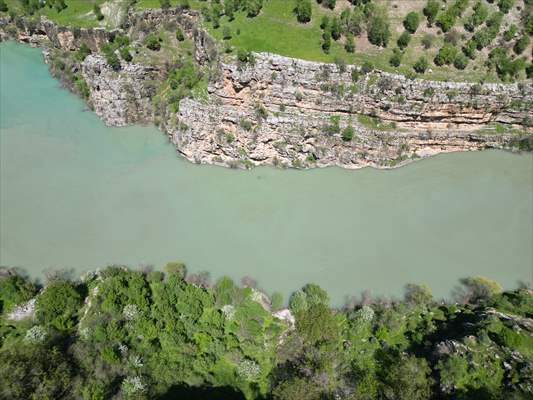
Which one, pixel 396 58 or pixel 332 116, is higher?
pixel 396 58

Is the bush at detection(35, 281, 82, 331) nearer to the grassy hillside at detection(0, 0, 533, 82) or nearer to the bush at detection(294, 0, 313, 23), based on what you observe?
the grassy hillside at detection(0, 0, 533, 82)

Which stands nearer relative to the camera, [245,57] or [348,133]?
[245,57]

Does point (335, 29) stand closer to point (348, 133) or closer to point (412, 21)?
point (412, 21)

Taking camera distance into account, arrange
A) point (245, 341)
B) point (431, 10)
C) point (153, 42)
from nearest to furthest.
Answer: point (245, 341), point (431, 10), point (153, 42)

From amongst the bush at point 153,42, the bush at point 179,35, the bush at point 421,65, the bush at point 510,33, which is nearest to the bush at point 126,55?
the bush at point 153,42

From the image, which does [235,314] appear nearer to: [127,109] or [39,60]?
[127,109]

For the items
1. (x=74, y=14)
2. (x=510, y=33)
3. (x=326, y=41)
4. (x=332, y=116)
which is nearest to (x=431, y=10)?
(x=510, y=33)

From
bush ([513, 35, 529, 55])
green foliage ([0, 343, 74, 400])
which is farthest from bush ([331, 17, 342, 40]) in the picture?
green foliage ([0, 343, 74, 400])
